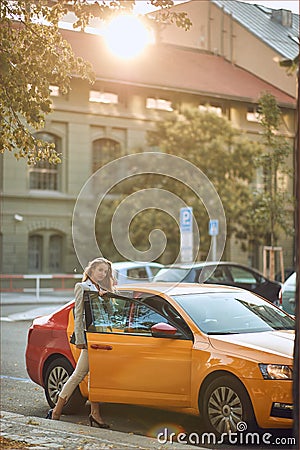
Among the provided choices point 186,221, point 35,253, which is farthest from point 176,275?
point 35,253

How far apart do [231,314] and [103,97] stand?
33012mm

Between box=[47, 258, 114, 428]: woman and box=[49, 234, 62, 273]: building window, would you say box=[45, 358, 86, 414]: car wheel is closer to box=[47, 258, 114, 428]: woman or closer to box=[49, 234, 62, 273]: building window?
box=[47, 258, 114, 428]: woman

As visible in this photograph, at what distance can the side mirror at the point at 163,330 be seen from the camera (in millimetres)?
9117

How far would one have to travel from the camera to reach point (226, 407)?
864cm

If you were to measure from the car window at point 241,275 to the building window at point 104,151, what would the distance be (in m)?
20.7

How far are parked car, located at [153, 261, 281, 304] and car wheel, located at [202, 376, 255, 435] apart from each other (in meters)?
10.4

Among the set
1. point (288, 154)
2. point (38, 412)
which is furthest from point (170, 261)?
point (38, 412)

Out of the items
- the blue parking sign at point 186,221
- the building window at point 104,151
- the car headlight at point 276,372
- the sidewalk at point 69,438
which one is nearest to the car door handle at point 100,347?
the sidewalk at point 69,438

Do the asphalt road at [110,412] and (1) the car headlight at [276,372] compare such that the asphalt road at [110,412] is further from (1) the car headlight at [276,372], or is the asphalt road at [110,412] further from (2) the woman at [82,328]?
(1) the car headlight at [276,372]

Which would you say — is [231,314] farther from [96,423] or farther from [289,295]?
[289,295]

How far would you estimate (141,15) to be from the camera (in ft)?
31.8

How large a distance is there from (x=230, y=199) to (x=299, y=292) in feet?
110

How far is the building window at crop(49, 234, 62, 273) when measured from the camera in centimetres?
4034
